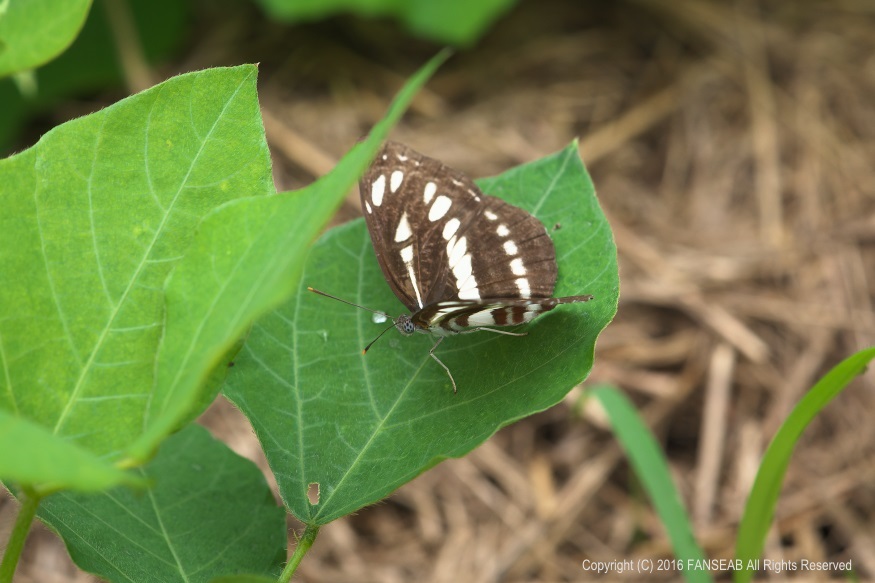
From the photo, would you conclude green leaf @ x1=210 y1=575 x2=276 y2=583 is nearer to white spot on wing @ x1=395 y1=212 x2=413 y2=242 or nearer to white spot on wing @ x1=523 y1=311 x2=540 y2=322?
white spot on wing @ x1=523 y1=311 x2=540 y2=322

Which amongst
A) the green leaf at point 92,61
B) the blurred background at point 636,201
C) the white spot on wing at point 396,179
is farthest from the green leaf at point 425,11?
the white spot on wing at point 396,179

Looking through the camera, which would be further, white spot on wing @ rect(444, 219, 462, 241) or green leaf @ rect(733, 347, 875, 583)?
white spot on wing @ rect(444, 219, 462, 241)

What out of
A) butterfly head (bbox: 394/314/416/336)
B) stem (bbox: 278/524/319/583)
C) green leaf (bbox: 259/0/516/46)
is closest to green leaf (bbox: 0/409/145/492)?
stem (bbox: 278/524/319/583)

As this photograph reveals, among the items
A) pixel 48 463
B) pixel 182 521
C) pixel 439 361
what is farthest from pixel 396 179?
pixel 48 463

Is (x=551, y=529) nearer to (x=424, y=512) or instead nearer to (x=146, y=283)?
(x=424, y=512)

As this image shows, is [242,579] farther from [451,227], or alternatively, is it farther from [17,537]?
[451,227]

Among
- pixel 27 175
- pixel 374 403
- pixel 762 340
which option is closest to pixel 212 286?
pixel 27 175
